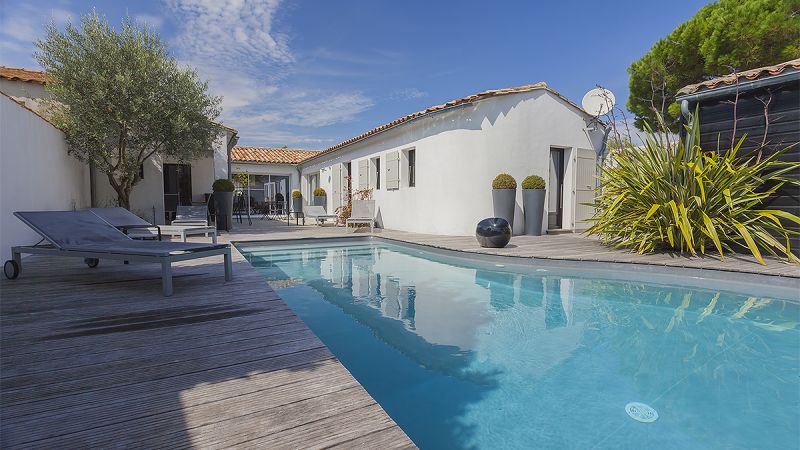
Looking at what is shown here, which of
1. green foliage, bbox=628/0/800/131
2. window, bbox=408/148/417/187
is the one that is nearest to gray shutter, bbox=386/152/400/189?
window, bbox=408/148/417/187

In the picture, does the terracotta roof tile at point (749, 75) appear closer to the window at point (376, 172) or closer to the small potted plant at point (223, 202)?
the window at point (376, 172)

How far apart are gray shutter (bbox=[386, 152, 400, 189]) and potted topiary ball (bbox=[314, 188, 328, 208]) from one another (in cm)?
524

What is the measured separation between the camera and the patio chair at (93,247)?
10.8ft

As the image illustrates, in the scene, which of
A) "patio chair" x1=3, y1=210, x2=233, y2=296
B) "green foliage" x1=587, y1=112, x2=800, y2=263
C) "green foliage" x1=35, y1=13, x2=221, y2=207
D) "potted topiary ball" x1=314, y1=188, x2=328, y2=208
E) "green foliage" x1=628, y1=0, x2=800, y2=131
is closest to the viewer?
"patio chair" x1=3, y1=210, x2=233, y2=296

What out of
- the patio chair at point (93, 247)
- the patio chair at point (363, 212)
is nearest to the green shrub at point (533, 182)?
the patio chair at point (363, 212)

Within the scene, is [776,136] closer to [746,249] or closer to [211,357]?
[746,249]

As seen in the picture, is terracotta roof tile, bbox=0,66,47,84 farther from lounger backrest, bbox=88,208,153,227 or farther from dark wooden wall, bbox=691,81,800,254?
dark wooden wall, bbox=691,81,800,254

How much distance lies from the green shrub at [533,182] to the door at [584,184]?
1876 millimetres

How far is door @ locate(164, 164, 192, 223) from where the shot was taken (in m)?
11.6

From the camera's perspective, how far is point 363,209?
1155cm

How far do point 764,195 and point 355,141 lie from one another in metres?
10.6

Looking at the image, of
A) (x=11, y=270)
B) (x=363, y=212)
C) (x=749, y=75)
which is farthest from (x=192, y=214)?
(x=749, y=75)

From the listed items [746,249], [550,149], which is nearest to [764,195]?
[746,249]

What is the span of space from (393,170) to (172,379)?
982cm
